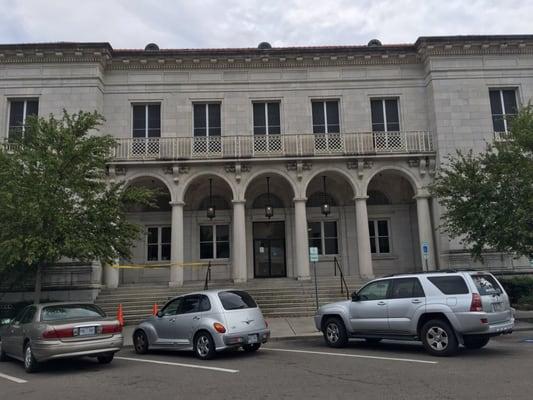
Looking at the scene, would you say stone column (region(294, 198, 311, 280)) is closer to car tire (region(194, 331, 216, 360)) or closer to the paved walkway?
the paved walkway

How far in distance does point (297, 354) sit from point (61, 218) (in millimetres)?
8152

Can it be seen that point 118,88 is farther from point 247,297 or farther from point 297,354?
point 297,354

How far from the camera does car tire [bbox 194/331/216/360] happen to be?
10.2 meters

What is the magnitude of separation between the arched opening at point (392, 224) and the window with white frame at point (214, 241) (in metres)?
7.25

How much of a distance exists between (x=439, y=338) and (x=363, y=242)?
11385 mm

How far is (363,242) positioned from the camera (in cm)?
2117

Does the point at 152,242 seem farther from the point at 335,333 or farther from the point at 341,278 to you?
the point at 335,333

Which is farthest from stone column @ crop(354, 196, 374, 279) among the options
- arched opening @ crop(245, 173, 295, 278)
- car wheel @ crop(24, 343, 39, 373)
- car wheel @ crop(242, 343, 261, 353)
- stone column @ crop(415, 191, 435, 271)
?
car wheel @ crop(24, 343, 39, 373)

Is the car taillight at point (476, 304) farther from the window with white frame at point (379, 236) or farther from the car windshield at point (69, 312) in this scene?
the window with white frame at point (379, 236)

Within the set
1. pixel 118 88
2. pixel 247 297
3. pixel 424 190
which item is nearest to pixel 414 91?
pixel 424 190

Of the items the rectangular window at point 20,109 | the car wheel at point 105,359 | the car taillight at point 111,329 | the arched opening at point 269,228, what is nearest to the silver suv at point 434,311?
the car taillight at point 111,329

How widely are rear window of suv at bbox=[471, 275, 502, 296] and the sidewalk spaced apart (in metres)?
4.64

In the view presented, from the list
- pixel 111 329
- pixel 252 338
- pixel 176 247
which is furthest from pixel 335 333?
pixel 176 247

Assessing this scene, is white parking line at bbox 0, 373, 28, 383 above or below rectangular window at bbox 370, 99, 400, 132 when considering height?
below
